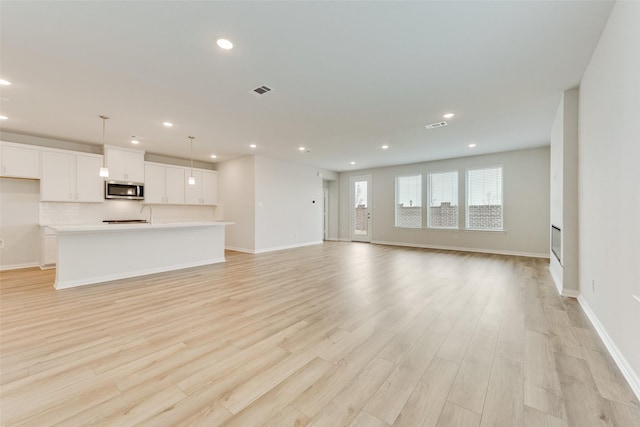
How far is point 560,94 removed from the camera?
354cm

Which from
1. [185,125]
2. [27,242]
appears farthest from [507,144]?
[27,242]

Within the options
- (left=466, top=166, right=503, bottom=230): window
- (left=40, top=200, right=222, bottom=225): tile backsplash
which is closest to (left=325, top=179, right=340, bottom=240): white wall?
(left=40, top=200, right=222, bottom=225): tile backsplash

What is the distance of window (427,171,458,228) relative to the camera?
766cm

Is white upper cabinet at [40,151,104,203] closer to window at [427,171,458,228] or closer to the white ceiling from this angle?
the white ceiling

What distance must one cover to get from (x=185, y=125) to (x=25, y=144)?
3.46 meters

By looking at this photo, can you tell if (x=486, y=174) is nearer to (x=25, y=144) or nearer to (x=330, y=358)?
(x=330, y=358)

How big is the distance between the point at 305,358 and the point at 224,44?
2925 mm

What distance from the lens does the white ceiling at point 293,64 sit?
2.09 metres

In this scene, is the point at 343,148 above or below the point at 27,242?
above

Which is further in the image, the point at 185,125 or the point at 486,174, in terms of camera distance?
the point at 486,174

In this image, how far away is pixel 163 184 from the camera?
6988 millimetres

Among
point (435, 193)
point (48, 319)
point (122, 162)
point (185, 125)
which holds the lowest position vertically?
point (48, 319)

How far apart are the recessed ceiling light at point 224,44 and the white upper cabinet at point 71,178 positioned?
5417 millimetres

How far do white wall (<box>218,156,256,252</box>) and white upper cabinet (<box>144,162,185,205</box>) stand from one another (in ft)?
3.94
